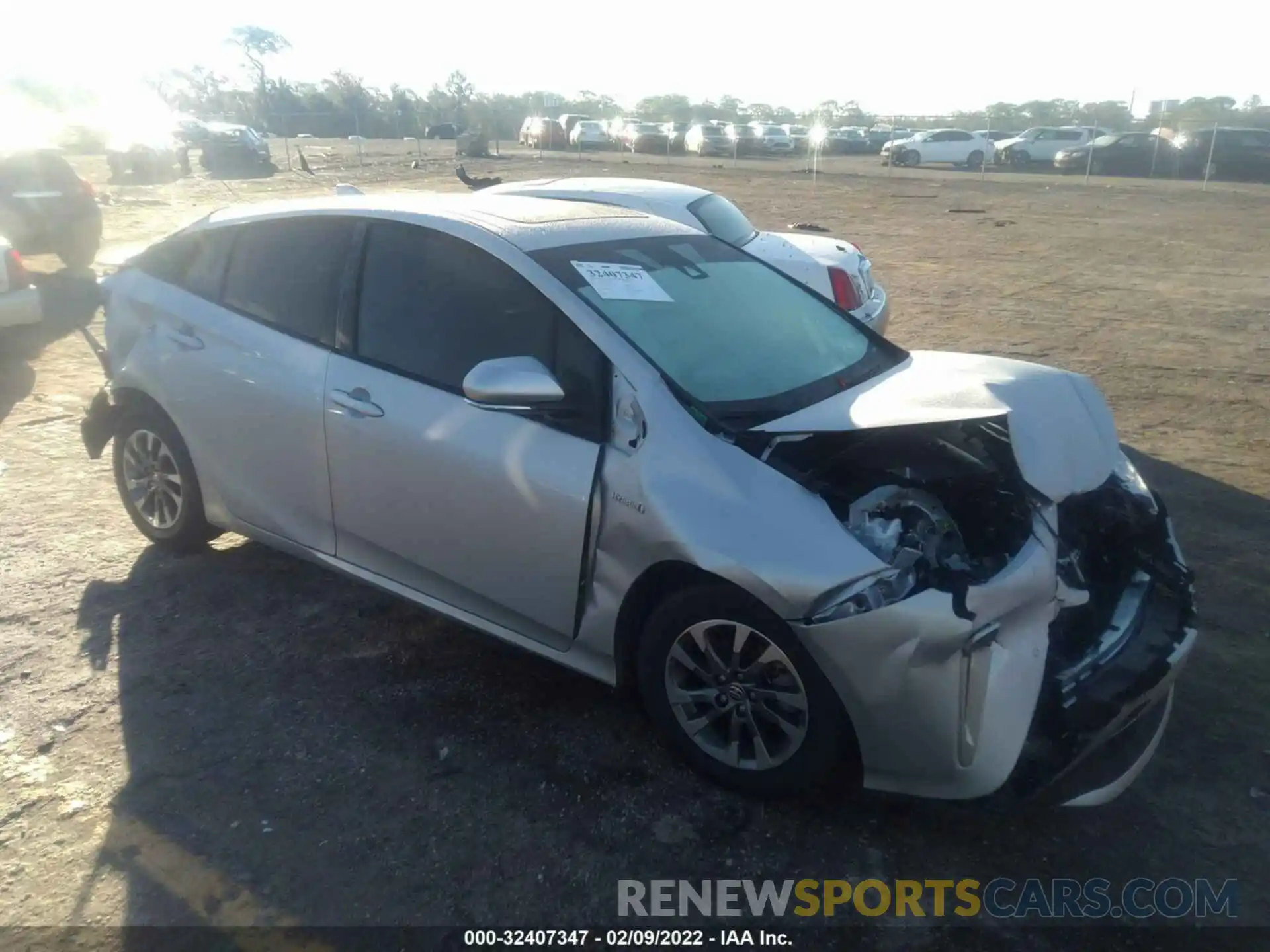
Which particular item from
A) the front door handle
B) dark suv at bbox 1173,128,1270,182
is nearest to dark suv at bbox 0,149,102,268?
the front door handle

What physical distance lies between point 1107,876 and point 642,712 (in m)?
1.48

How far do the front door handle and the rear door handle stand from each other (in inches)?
35.8

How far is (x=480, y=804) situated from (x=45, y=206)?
11.6 metres

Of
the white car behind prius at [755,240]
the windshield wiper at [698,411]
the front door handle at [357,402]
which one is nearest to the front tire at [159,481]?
the front door handle at [357,402]

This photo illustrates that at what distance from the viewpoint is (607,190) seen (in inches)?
307

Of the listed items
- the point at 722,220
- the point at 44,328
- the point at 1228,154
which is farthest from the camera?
the point at 1228,154

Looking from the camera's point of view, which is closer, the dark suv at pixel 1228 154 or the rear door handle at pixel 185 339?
the rear door handle at pixel 185 339

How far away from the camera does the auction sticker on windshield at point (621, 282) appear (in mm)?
3568

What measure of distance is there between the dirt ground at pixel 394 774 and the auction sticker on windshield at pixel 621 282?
144cm

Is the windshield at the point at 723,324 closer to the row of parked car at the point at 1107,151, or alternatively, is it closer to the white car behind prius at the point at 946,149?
the row of parked car at the point at 1107,151

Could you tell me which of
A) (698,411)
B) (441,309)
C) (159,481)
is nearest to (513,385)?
(698,411)

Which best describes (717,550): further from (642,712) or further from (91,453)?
(91,453)

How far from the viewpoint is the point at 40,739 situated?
3484mm

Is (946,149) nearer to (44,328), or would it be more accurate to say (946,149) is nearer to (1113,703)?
(44,328)
